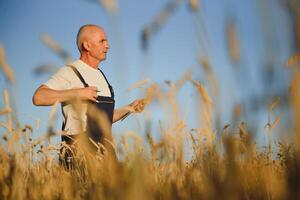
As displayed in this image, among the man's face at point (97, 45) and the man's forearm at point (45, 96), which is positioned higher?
the man's face at point (97, 45)

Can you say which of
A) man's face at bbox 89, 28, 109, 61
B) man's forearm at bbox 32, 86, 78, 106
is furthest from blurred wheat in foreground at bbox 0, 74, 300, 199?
man's face at bbox 89, 28, 109, 61

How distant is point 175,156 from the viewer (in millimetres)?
1555

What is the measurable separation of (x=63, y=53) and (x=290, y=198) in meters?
0.61

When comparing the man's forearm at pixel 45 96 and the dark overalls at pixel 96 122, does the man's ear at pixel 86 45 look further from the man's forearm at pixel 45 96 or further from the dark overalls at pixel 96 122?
the man's forearm at pixel 45 96

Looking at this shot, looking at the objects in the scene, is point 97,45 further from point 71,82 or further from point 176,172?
point 176,172

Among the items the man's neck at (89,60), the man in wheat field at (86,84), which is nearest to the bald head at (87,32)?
the man in wheat field at (86,84)

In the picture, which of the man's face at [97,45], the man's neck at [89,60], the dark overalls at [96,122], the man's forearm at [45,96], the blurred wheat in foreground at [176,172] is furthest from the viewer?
the man's neck at [89,60]

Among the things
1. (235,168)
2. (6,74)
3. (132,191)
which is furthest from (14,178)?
(235,168)

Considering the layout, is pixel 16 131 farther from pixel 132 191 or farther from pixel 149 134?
pixel 132 191

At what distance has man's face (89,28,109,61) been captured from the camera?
397 centimetres

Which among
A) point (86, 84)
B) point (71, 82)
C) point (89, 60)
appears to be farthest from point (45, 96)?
point (89, 60)

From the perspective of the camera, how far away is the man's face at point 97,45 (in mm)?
3969

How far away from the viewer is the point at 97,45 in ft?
13.1

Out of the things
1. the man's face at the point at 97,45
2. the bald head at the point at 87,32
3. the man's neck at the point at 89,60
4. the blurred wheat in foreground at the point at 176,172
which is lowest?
the blurred wheat in foreground at the point at 176,172
